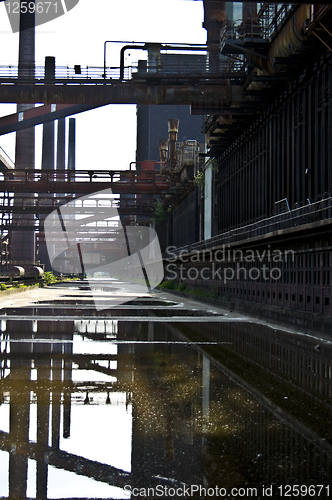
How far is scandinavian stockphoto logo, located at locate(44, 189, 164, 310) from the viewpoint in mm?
59625

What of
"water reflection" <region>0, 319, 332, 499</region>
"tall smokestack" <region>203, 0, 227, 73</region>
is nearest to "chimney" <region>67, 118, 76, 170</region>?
"tall smokestack" <region>203, 0, 227, 73</region>

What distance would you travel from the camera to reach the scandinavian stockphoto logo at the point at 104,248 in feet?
196

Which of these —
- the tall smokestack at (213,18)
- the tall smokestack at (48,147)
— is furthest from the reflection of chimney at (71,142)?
the tall smokestack at (213,18)

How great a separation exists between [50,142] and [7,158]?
17457mm

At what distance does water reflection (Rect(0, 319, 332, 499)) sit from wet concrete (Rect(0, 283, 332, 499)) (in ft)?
0.05

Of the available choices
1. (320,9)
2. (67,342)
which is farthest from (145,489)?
(320,9)

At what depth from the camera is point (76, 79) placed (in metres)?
27.2

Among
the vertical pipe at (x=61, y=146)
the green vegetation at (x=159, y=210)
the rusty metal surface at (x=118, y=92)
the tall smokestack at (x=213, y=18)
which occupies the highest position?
the vertical pipe at (x=61, y=146)

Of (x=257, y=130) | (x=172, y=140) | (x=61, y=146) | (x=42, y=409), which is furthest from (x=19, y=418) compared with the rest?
(x=61, y=146)

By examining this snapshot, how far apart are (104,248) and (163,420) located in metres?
109

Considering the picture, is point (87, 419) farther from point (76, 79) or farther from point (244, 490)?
point (76, 79)

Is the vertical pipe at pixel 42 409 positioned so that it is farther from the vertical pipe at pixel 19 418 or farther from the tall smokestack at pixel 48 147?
the tall smokestack at pixel 48 147

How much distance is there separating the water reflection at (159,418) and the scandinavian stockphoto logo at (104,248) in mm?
15905

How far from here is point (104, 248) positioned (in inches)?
4525
